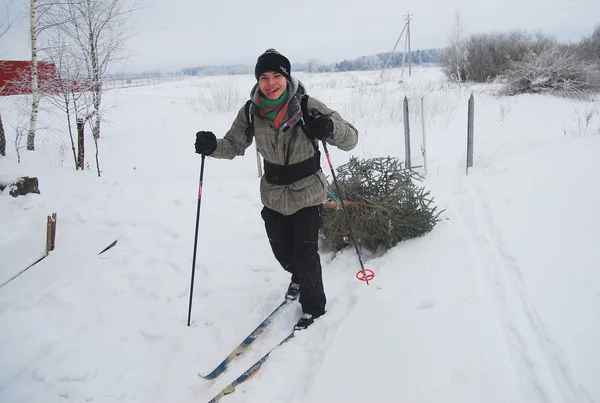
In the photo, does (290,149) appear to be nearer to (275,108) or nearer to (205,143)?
(275,108)

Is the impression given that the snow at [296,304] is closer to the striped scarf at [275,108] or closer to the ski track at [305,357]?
the ski track at [305,357]

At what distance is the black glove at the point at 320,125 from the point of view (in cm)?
251

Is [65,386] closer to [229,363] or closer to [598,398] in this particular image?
[229,363]

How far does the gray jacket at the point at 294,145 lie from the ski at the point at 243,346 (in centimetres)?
88

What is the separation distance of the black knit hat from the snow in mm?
1877

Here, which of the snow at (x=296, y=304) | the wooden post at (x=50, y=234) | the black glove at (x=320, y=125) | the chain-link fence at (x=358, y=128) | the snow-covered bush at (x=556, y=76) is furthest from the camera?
the snow-covered bush at (x=556, y=76)

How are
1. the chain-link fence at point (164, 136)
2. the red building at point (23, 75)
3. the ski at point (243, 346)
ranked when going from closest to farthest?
the ski at point (243, 346) → the chain-link fence at point (164, 136) → the red building at point (23, 75)

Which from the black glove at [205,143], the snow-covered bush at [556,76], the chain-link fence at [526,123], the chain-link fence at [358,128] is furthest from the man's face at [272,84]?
the snow-covered bush at [556,76]

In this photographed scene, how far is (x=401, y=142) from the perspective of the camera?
9.05m

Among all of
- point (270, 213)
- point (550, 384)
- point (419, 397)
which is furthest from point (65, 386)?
point (550, 384)

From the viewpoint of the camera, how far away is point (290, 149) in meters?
2.71

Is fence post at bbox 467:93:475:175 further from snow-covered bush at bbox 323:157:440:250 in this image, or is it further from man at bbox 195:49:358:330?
man at bbox 195:49:358:330

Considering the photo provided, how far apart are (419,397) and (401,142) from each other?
7633 millimetres

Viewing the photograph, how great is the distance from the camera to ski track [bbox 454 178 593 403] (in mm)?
2045
